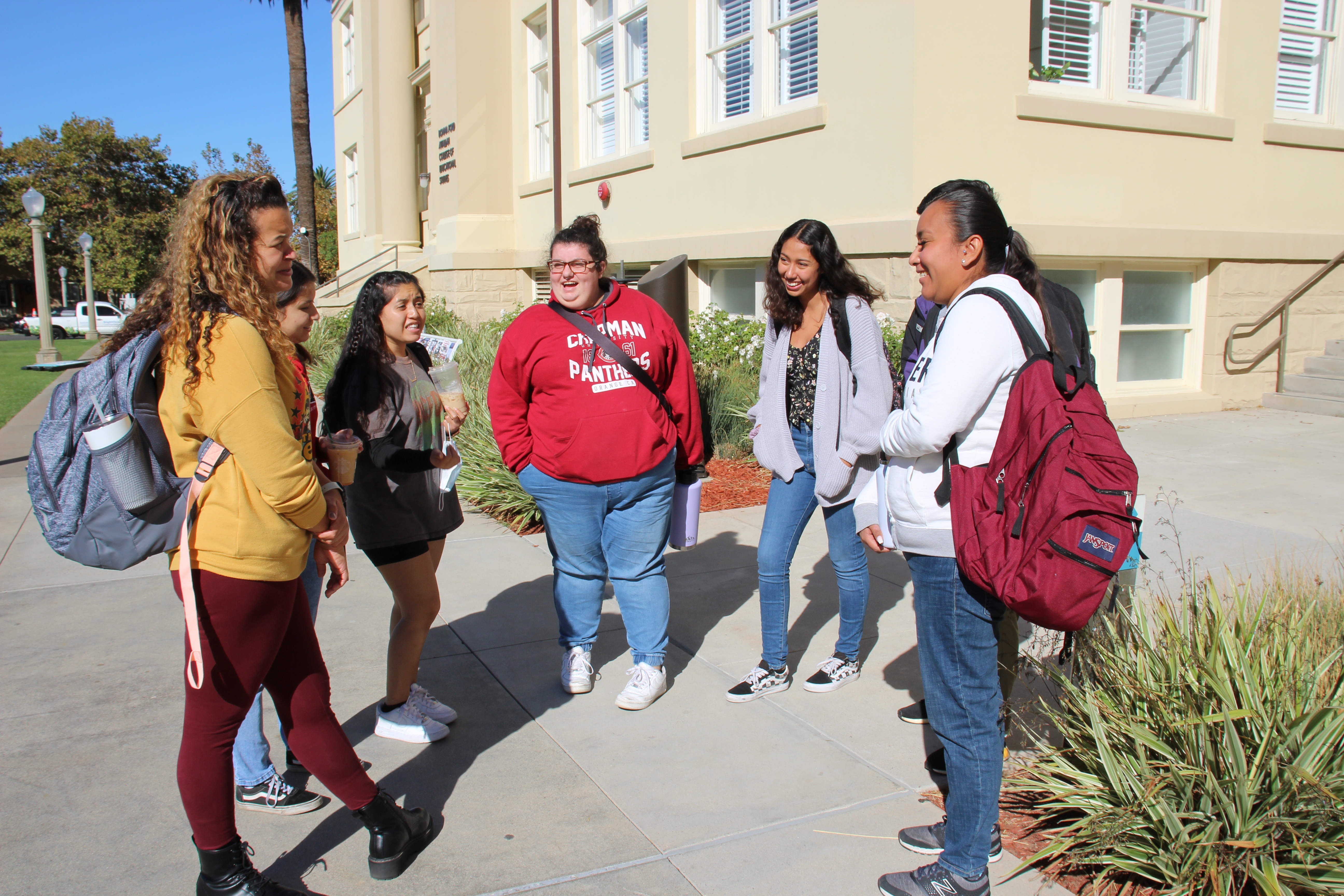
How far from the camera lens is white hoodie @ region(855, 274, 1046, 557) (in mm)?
2469

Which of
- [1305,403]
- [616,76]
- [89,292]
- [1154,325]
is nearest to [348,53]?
[89,292]

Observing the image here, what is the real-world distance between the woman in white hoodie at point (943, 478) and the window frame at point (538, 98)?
15239 millimetres

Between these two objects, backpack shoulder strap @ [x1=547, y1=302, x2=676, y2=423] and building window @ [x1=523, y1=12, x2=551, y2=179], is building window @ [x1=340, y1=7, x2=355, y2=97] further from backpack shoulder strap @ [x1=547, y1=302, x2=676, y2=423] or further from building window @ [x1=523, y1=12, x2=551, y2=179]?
backpack shoulder strap @ [x1=547, y1=302, x2=676, y2=423]

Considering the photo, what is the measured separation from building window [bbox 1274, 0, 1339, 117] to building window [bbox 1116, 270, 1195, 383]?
2.51m

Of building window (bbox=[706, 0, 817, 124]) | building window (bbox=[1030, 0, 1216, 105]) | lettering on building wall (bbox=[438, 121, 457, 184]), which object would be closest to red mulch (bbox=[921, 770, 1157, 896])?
building window (bbox=[1030, 0, 1216, 105])

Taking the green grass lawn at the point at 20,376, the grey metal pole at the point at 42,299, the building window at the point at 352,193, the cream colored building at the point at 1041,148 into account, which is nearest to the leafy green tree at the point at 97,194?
the green grass lawn at the point at 20,376

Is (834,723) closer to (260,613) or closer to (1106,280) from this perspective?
(260,613)

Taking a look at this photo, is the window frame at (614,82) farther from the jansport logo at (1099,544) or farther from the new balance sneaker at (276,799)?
the jansport logo at (1099,544)

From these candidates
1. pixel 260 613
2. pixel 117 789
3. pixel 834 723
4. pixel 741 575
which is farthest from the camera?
A: pixel 741 575

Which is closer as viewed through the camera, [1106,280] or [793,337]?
[793,337]

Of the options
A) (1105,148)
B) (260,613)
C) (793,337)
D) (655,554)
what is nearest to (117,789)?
(260,613)

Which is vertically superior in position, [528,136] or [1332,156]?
[528,136]

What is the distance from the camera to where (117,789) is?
11.2 feet

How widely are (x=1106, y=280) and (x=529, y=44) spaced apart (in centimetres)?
1130
